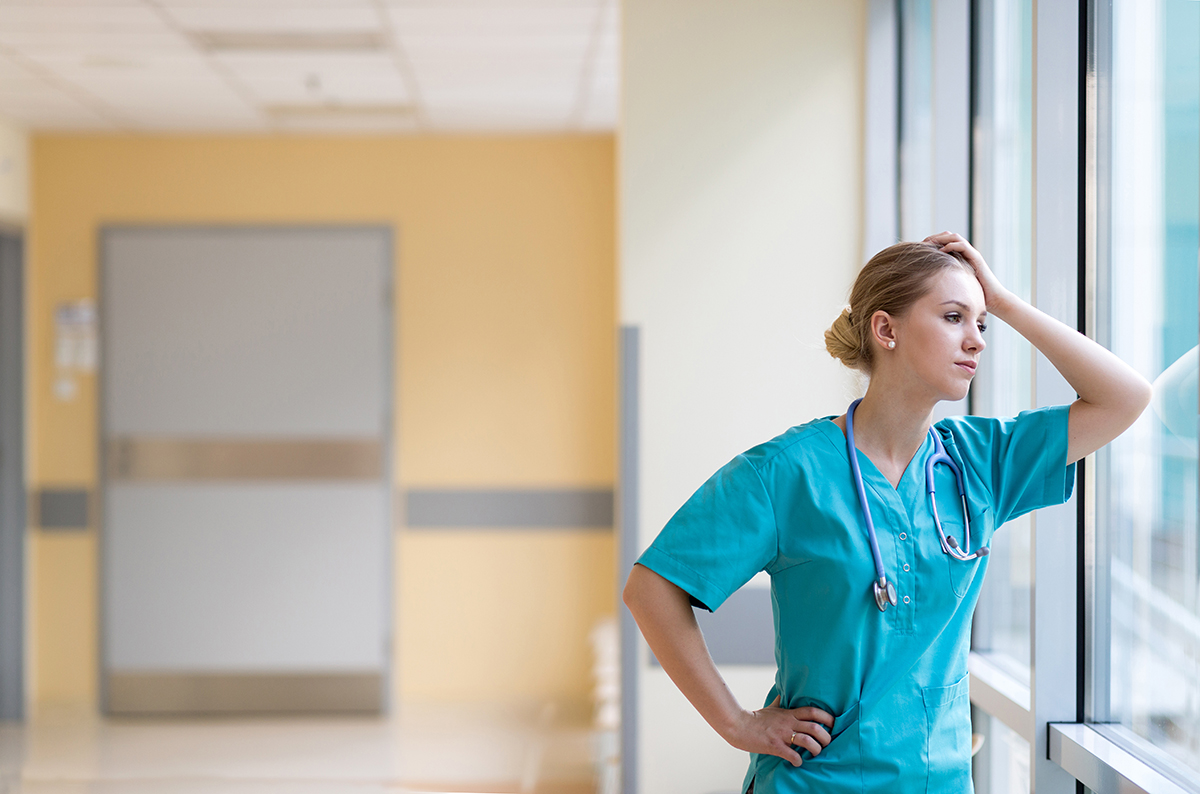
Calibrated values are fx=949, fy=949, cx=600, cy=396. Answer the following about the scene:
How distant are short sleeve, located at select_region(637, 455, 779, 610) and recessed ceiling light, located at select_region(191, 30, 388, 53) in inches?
110

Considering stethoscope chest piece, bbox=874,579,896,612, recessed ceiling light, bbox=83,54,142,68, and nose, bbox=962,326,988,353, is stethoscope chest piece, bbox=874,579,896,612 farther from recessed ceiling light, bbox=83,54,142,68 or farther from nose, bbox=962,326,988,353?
recessed ceiling light, bbox=83,54,142,68

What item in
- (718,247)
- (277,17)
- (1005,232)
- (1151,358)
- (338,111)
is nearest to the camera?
(1151,358)

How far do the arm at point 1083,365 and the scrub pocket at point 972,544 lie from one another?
19cm

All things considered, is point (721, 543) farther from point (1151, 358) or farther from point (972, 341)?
point (1151, 358)

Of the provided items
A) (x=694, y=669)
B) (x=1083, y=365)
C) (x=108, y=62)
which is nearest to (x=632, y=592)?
(x=694, y=669)

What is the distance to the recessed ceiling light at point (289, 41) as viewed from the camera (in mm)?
3518

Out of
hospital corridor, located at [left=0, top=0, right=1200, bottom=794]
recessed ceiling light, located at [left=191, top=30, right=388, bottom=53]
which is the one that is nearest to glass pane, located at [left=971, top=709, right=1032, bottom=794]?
A: hospital corridor, located at [left=0, top=0, right=1200, bottom=794]

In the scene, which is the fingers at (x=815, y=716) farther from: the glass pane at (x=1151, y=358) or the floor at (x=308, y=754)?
the floor at (x=308, y=754)

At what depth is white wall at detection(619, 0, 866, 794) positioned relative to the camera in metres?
2.61

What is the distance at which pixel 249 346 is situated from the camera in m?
4.82

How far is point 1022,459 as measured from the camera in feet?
4.74

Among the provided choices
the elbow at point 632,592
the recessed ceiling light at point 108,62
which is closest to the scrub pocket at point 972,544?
the elbow at point 632,592

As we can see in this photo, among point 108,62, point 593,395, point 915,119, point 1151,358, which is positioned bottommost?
point 593,395

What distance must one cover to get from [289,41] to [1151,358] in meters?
3.15
